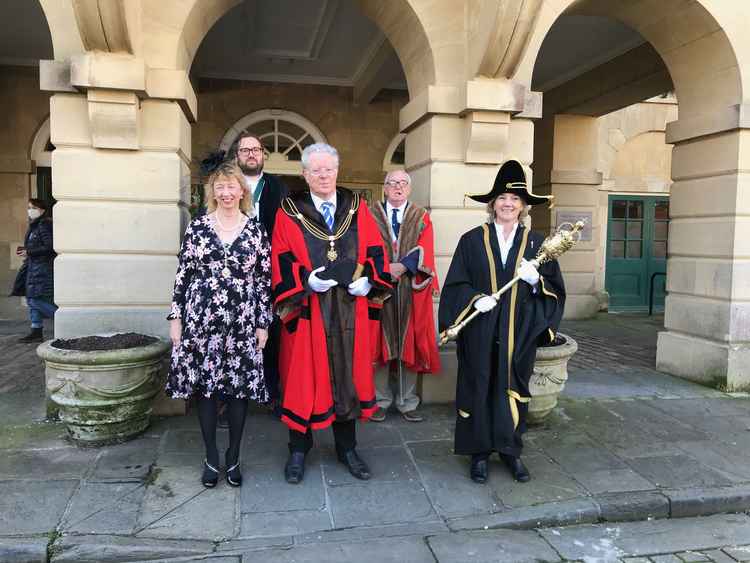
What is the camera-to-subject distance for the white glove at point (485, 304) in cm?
339

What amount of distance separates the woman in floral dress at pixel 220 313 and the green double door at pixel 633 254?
30.2 feet

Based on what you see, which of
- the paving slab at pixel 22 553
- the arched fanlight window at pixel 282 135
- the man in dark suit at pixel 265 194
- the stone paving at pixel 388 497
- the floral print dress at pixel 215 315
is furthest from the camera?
the arched fanlight window at pixel 282 135

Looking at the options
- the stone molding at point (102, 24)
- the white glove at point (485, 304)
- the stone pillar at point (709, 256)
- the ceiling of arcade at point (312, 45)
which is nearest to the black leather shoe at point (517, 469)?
the white glove at point (485, 304)

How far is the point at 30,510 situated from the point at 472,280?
8.96ft

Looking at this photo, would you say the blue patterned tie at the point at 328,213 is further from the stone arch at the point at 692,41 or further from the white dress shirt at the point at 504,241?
the stone arch at the point at 692,41

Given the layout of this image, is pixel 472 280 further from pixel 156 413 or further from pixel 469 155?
pixel 156 413

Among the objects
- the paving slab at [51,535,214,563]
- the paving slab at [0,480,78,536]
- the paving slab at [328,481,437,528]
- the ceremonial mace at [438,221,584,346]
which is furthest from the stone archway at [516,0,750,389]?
the paving slab at [0,480,78,536]

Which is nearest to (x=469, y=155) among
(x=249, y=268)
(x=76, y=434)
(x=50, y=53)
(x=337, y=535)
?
(x=249, y=268)

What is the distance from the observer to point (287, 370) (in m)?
3.52

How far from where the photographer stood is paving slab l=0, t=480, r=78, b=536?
295 centimetres

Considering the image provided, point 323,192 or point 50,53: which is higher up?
point 50,53

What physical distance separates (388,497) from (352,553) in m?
0.55

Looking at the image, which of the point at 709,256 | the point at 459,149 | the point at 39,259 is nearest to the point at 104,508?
the point at 459,149

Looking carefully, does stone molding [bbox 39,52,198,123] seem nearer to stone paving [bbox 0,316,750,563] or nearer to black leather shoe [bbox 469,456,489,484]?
stone paving [bbox 0,316,750,563]
